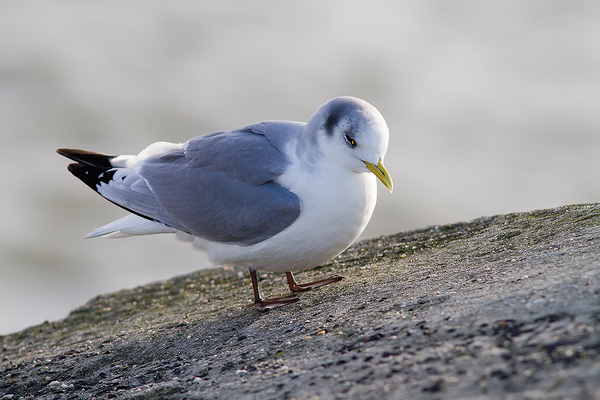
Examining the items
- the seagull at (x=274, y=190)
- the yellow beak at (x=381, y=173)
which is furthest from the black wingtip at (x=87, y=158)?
the yellow beak at (x=381, y=173)

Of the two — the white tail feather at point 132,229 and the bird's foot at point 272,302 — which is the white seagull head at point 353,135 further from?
the white tail feather at point 132,229

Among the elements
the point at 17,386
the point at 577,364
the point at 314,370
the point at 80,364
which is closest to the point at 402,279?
the point at 314,370

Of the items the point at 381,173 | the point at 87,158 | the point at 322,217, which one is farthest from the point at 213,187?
the point at 87,158

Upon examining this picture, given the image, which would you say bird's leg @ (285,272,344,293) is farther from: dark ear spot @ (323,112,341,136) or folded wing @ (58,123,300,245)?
dark ear spot @ (323,112,341,136)

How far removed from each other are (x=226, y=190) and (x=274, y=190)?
463mm

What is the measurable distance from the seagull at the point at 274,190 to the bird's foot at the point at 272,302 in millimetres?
10

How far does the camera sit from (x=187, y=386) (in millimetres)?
2875

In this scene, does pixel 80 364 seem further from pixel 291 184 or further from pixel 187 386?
pixel 291 184

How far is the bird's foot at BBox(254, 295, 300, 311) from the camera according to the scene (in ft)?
13.6

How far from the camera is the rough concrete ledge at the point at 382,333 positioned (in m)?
2.10

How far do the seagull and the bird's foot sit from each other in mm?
10

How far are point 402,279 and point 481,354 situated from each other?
1.64 m

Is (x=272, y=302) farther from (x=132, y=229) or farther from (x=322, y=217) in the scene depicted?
(x=132, y=229)

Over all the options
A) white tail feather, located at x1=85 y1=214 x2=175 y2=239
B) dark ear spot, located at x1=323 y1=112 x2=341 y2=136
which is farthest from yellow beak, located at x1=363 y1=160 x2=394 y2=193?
white tail feather, located at x1=85 y1=214 x2=175 y2=239
